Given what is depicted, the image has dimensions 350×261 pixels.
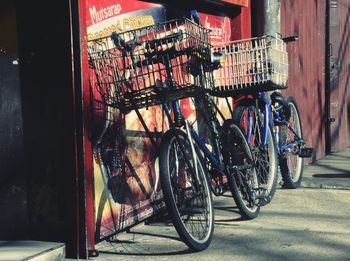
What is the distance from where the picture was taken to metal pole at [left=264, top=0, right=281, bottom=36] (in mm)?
6723

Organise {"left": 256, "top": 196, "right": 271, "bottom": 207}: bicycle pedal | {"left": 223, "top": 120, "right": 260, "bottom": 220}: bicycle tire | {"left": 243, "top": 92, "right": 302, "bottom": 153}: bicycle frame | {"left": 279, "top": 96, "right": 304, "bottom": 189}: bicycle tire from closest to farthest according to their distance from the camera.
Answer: {"left": 223, "top": 120, "right": 260, "bottom": 220}: bicycle tire < {"left": 256, "top": 196, "right": 271, "bottom": 207}: bicycle pedal < {"left": 243, "top": 92, "right": 302, "bottom": 153}: bicycle frame < {"left": 279, "top": 96, "right": 304, "bottom": 189}: bicycle tire

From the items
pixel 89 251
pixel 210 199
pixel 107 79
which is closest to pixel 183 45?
pixel 107 79

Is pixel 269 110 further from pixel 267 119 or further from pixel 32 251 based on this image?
pixel 32 251

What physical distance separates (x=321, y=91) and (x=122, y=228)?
5.78 meters

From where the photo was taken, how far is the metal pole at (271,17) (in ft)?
22.1

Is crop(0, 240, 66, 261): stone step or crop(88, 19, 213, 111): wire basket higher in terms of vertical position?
crop(88, 19, 213, 111): wire basket

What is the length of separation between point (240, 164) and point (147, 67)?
138 centimetres

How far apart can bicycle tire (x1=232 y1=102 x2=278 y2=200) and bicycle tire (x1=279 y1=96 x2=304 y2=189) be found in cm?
71

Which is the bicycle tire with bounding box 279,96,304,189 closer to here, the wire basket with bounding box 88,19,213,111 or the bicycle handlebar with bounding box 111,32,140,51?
the wire basket with bounding box 88,19,213,111

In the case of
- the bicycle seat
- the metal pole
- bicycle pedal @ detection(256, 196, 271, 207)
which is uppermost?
the metal pole

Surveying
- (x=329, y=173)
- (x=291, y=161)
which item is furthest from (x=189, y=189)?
(x=329, y=173)

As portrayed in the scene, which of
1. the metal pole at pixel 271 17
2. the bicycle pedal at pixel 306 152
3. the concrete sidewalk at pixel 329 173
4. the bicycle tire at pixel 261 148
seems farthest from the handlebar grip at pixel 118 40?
the concrete sidewalk at pixel 329 173

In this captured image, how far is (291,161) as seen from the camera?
23.1 feet

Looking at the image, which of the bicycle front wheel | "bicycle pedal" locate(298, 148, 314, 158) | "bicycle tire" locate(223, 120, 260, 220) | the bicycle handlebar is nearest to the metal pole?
"bicycle pedal" locate(298, 148, 314, 158)
